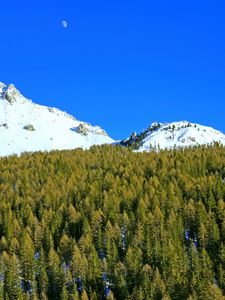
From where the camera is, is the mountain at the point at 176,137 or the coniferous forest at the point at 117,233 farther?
the mountain at the point at 176,137

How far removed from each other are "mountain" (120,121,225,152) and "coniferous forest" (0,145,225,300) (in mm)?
59415

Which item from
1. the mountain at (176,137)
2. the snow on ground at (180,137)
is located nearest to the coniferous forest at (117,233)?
the mountain at (176,137)

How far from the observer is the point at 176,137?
18200cm

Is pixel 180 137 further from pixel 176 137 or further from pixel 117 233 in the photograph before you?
pixel 117 233

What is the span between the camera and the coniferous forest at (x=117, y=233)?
59.5 m

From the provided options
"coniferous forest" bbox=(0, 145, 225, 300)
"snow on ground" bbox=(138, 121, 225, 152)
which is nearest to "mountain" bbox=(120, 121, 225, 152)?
"snow on ground" bbox=(138, 121, 225, 152)

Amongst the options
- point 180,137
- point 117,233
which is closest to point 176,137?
point 180,137

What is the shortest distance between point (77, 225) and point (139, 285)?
2294 cm

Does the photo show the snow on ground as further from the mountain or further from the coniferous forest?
the coniferous forest

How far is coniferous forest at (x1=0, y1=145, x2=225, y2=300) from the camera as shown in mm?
59469

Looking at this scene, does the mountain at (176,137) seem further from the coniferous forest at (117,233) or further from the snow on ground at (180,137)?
the coniferous forest at (117,233)

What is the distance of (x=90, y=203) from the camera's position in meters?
86.0

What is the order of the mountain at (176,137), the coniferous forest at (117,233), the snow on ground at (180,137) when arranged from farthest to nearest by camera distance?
1. the snow on ground at (180,137)
2. the mountain at (176,137)
3. the coniferous forest at (117,233)

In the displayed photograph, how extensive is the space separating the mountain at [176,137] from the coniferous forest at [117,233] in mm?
59415
